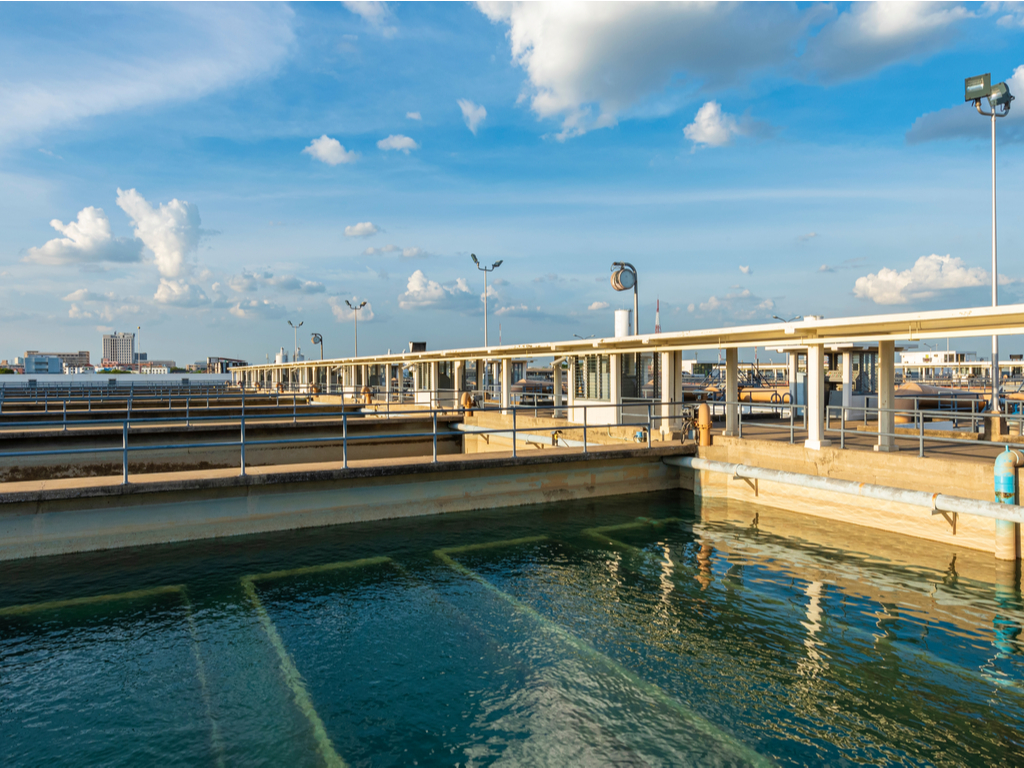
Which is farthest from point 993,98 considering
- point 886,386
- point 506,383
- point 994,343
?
point 506,383

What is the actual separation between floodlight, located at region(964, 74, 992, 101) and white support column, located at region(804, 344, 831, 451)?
44.4ft

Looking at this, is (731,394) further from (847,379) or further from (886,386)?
(847,379)

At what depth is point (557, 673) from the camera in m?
7.14

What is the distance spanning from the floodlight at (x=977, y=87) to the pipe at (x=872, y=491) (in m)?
16.6

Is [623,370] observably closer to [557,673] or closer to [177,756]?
[557,673]

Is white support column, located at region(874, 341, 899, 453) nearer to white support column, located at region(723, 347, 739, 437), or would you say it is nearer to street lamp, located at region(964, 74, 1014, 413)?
white support column, located at region(723, 347, 739, 437)

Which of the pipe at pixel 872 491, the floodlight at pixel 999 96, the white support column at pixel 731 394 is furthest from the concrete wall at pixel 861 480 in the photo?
the floodlight at pixel 999 96

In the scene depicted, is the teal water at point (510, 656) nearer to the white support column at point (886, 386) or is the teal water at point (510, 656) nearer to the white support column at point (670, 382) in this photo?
the white support column at point (886, 386)

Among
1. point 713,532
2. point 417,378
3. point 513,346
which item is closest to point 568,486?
point 713,532

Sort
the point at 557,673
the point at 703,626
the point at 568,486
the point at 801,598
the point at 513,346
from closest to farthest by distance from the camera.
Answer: the point at 557,673, the point at 703,626, the point at 801,598, the point at 568,486, the point at 513,346

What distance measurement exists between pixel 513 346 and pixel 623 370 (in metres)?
5.28

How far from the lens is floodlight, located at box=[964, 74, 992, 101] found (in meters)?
21.5

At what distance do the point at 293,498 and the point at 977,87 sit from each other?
84.1 ft

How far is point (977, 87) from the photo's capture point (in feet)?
71.4
